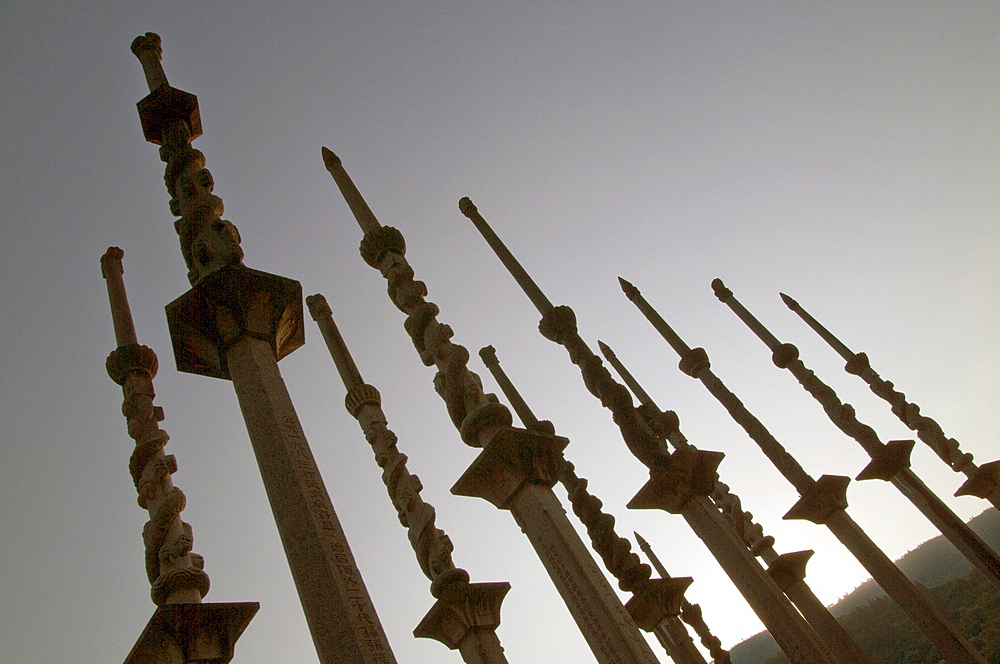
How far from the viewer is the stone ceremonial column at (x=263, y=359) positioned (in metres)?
4.17

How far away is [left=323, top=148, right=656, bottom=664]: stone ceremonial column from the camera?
17.3ft

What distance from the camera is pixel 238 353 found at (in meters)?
5.53

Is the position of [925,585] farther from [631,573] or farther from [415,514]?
[415,514]

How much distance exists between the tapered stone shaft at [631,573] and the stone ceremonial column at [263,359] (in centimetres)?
310

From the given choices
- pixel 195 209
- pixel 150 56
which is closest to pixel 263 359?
pixel 195 209

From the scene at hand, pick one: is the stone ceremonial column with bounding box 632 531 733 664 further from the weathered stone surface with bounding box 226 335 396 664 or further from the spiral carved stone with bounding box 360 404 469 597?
the weathered stone surface with bounding box 226 335 396 664

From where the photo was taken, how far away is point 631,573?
22.2 ft

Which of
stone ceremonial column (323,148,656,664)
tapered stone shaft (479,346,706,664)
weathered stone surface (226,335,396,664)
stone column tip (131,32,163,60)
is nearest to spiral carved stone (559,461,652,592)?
tapered stone shaft (479,346,706,664)

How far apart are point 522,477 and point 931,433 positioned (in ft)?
43.9

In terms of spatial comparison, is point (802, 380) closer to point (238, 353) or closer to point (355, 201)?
point (355, 201)

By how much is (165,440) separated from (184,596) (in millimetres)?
2319

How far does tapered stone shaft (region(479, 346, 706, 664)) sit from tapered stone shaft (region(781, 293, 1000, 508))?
9.48 meters

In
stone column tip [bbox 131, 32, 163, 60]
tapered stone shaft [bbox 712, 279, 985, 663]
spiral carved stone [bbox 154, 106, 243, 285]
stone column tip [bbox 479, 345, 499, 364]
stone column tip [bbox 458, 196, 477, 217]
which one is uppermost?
stone column tip [bbox 131, 32, 163, 60]

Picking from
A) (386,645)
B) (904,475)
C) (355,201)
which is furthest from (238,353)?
(904,475)
